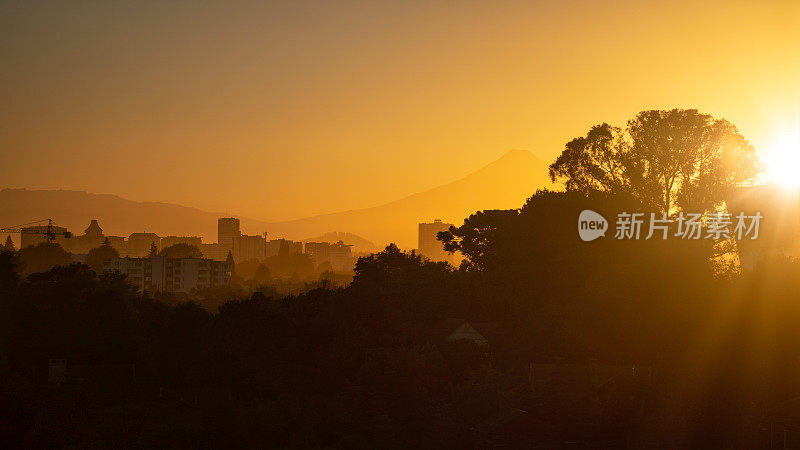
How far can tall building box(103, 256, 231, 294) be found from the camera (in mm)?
150875

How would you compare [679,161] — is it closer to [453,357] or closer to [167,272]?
[453,357]

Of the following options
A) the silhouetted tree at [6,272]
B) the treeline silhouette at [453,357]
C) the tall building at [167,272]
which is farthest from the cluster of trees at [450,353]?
the tall building at [167,272]

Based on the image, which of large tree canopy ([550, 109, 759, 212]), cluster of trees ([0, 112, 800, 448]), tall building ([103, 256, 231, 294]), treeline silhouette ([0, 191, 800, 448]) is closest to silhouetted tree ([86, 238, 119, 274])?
tall building ([103, 256, 231, 294])

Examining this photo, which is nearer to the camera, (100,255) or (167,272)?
(167,272)

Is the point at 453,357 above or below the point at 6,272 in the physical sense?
below

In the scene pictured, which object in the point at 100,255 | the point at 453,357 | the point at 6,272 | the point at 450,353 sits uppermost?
the point at 100,255

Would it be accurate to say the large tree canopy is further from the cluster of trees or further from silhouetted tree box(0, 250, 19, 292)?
silhouetted tree box(0, 250, 19, 292)

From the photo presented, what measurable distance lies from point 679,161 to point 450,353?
17.2 m

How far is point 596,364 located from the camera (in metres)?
33.2

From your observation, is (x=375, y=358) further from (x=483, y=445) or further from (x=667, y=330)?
(x=667, y=330)

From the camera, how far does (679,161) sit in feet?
144

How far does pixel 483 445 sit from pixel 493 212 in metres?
28.7

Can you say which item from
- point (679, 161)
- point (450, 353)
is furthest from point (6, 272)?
point (679, 161)

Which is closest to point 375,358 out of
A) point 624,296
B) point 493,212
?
point 624,296
